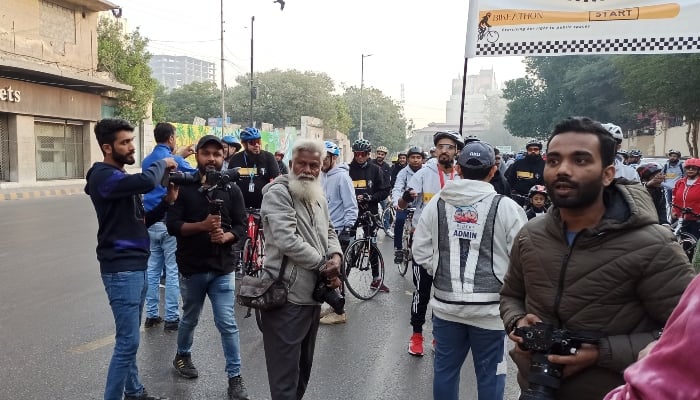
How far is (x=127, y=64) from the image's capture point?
2919 cm

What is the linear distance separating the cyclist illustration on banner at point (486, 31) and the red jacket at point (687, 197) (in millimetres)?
5445

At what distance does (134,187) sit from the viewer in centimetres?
329

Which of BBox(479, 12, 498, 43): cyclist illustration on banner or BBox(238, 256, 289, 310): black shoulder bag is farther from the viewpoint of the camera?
BBox(479, 12, 498, 43): cyclist illustration on banner

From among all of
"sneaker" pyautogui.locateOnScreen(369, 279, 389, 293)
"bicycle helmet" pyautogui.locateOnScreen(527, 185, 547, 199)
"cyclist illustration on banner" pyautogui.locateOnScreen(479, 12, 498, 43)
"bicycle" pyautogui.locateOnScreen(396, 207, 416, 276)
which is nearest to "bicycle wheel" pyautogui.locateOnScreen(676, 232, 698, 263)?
"bicycle helmet" pyautogui.locateOnScreen(527, 185, 547, 199)

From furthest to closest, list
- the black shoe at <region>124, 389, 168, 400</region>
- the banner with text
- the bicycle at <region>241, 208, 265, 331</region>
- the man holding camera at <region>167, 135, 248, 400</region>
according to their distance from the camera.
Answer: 1. the bicycle at <region>241, 208, 265, 331</region>
2. the banner with text
3. the man holding camera at <region>167, 135, 248, 400</region>
4. the black shoe at <region>124, 389, 168, 400</region>

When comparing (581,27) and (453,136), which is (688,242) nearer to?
(581,27)

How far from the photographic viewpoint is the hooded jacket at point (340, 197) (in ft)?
19.7

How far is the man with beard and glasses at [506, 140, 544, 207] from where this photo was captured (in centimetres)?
870

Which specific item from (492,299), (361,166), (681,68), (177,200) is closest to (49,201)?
(361,166)

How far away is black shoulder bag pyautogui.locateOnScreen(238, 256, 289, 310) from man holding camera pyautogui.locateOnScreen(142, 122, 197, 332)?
2370 millimetres

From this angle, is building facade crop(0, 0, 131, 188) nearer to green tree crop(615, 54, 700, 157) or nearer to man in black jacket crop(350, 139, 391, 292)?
man in black jacket crop(350, 139, 391, 292)

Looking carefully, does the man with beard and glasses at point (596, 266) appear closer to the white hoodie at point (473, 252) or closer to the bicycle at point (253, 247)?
the white hoodie at point (473, 252)

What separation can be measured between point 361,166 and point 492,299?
529 cm

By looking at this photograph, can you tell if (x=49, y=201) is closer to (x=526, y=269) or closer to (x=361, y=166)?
(x=361, y=166)
